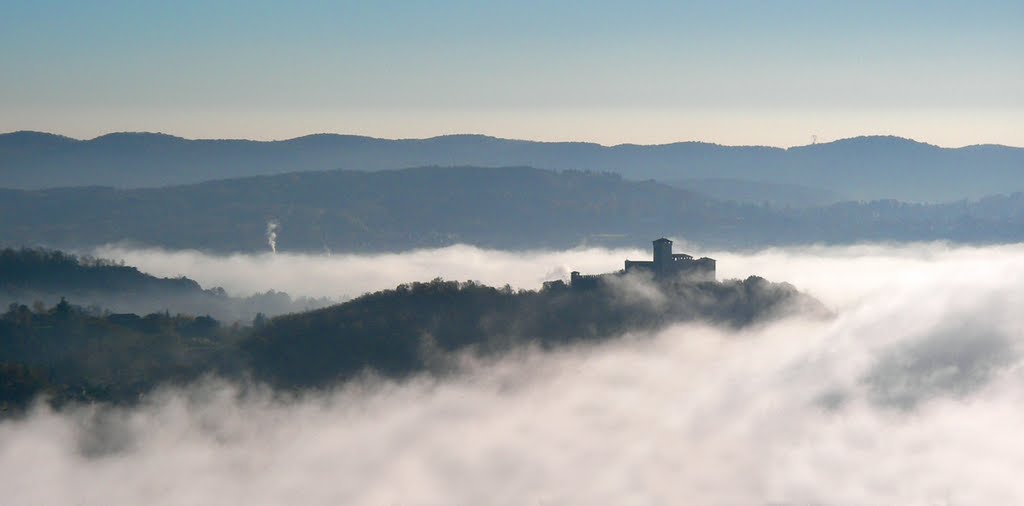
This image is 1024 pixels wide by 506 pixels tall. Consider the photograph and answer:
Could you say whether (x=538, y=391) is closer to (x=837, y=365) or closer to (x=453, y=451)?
(x=453, y=451)

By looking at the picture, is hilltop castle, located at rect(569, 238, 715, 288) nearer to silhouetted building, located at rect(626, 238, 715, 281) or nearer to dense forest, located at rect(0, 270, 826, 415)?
silhouetted building, located at rect(626, 238, 715, 281)

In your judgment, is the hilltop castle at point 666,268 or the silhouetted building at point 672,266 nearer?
the silhouetted building at point 672,266

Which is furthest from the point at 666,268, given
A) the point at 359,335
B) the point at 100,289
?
the point at 100,289

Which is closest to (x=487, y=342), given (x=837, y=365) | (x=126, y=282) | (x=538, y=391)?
(x=538, y=391)

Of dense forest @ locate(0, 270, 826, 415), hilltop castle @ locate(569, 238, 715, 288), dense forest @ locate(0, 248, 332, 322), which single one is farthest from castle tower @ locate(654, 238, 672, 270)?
dense forest @ locate(0, 248, 332, 322)

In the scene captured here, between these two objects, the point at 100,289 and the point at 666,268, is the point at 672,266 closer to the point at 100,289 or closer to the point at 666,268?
the point at 666,268

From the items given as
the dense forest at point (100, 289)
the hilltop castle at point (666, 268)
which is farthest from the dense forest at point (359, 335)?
the dense forest at point (100, 289)

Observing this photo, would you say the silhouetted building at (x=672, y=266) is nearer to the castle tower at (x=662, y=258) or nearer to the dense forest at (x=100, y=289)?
the castle tower at (x=662, y=258)
